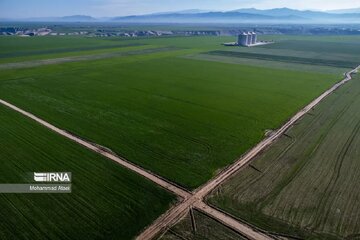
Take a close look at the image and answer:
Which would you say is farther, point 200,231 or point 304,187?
point 304,187

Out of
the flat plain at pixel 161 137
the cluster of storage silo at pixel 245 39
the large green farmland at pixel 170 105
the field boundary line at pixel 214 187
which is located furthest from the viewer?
the cluster of storage silo at pixel 245 39

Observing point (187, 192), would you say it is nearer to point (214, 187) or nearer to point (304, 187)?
point (214, 187)

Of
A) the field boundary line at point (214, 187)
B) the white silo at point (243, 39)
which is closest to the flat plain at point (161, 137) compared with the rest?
the field boundary line at point (214, 187)

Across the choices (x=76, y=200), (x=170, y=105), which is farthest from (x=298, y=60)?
(x=76, y=200)

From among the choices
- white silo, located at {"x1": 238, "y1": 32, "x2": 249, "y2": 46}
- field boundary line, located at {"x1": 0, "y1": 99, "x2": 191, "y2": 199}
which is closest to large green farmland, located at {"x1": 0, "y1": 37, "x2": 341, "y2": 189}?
field boundary line, located at {"x1": 0, "y1": 99, "x2": 191, "y2": 199}

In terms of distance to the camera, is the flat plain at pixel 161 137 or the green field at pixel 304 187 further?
the flat plain at pixel 161 137

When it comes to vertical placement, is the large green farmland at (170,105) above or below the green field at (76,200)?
above

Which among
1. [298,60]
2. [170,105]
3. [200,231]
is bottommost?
[200,231]

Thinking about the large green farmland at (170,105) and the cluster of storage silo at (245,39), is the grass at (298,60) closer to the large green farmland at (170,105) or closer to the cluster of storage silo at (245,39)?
the large green farmland at (170,105)
